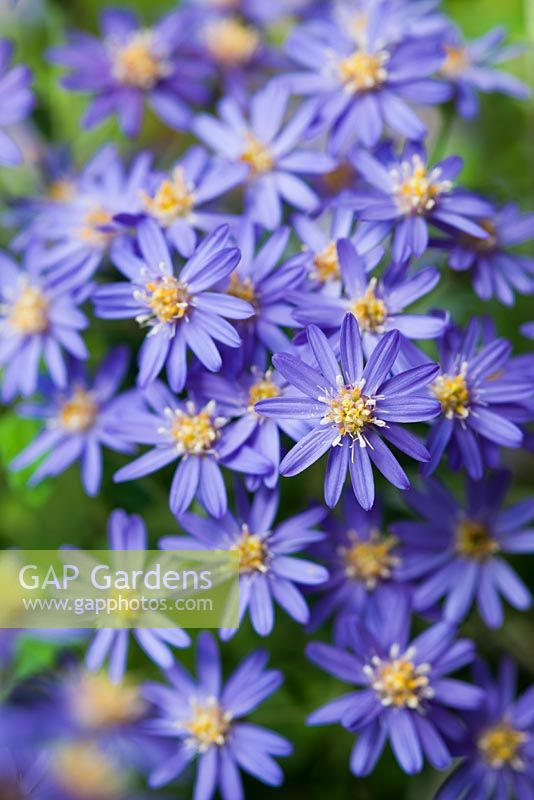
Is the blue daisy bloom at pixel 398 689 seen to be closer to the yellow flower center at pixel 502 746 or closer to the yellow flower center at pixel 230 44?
the yellow flower center at pixel 502 746

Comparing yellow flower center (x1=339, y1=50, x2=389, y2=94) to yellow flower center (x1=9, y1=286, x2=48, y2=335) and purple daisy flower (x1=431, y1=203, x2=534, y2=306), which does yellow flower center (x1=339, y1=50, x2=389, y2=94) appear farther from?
yellow flower center (x1=9, y1=286, x2=48, y2=335)

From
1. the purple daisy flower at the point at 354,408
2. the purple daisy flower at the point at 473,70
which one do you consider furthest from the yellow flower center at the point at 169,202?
the purple daisy flower at the point at 473,70

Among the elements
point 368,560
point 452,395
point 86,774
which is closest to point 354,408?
point 452,395

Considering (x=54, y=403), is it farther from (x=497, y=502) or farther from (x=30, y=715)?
(x=497, y=502)

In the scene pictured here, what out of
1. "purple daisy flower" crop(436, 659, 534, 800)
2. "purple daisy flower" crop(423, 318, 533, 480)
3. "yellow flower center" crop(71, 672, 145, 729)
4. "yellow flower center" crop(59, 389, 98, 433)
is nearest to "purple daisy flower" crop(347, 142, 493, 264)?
"purple daisy flower" crop(423, 318, 533, 480)

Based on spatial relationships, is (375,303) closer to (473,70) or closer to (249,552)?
(249,552)
